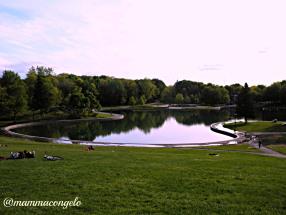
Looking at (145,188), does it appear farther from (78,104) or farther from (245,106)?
(78,104)

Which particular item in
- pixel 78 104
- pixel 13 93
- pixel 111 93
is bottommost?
pixel 78 104

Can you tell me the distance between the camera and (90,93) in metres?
85.6

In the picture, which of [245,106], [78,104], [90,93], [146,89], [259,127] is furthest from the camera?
[146,89]

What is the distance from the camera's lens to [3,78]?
7131cm

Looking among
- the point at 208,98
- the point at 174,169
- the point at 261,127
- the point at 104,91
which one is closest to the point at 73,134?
the point at 261,127

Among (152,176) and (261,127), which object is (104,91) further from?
(152,176)

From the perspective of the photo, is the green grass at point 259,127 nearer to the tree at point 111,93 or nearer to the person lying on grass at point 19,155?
the person lying on grass at point 19,155

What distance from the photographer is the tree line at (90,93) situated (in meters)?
68.9

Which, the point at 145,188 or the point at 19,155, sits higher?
the point at 19,155

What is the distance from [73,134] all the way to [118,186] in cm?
4513

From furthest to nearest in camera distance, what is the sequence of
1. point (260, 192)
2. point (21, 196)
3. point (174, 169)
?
point (174, 169) < point (260, 192) < point (21, 196)

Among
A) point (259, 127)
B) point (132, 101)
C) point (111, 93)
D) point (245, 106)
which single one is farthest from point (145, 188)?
point (111, 93)

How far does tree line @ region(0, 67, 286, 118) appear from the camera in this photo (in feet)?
226

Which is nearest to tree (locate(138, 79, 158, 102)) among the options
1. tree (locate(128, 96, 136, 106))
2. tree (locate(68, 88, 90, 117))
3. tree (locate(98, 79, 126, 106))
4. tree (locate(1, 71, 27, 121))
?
tree (locate(128, 96, 136, 106))
